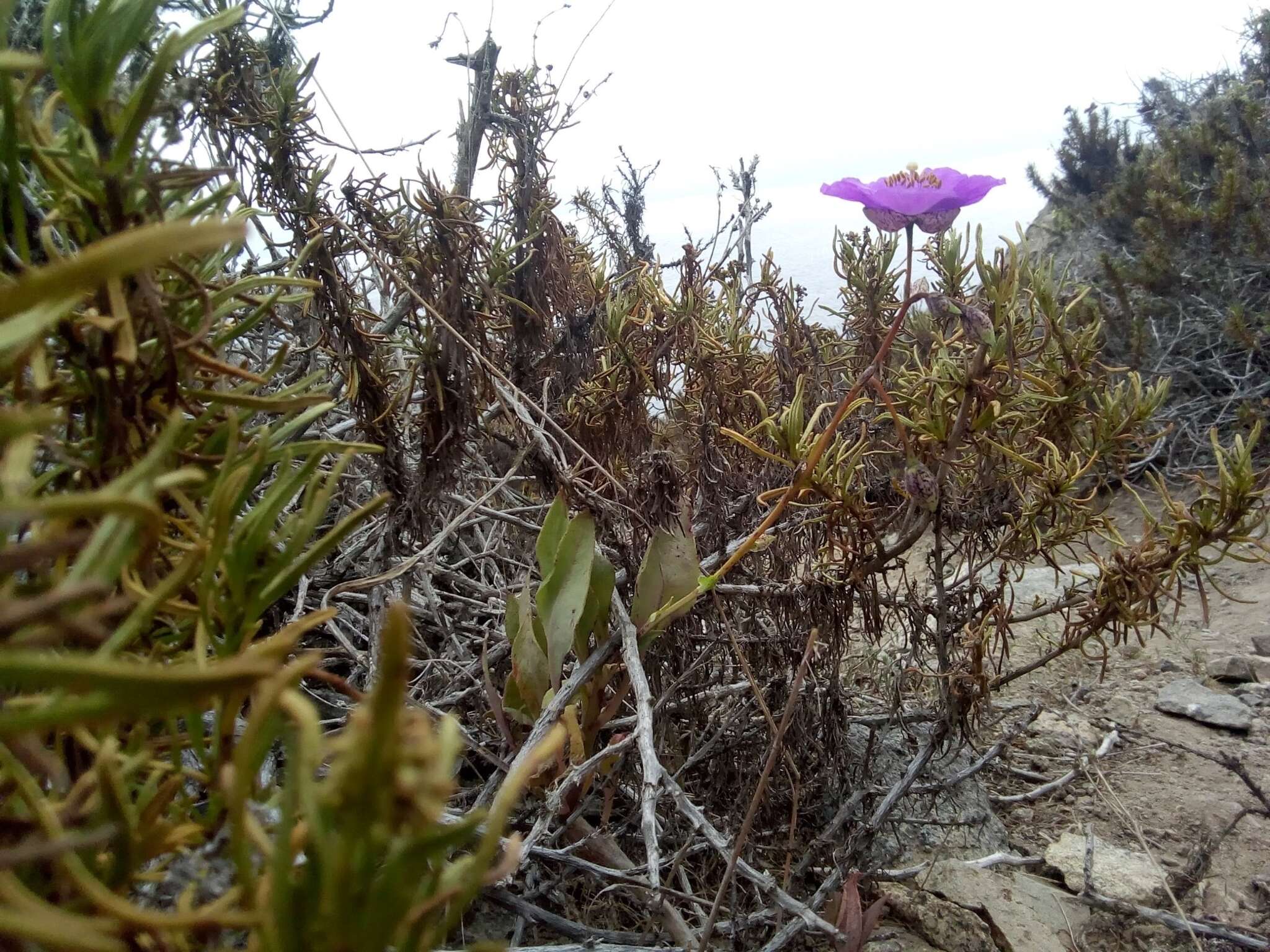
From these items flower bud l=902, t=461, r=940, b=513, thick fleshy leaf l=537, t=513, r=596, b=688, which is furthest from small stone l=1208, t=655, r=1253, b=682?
thick fleshy leaf l=537, t=513, r=596, b=688

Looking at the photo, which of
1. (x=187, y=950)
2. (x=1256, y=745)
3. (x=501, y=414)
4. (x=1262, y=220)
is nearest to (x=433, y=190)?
(x=501, y=414)

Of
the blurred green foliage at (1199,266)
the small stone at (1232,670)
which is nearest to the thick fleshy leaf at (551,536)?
the small stone at (1232,670)

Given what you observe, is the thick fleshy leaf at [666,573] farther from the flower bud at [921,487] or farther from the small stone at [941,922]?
the small stone at [941,922]

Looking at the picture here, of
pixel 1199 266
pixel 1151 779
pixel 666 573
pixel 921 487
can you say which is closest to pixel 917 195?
pixel 921 487

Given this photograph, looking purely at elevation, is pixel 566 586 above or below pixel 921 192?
below

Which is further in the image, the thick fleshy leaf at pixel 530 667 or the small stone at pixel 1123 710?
the small stone at pixel 1123 710

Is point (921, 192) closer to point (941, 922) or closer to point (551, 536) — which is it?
point (551, 536)

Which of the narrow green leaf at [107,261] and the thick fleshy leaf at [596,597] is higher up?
the narrow green leaf at [107,261]
